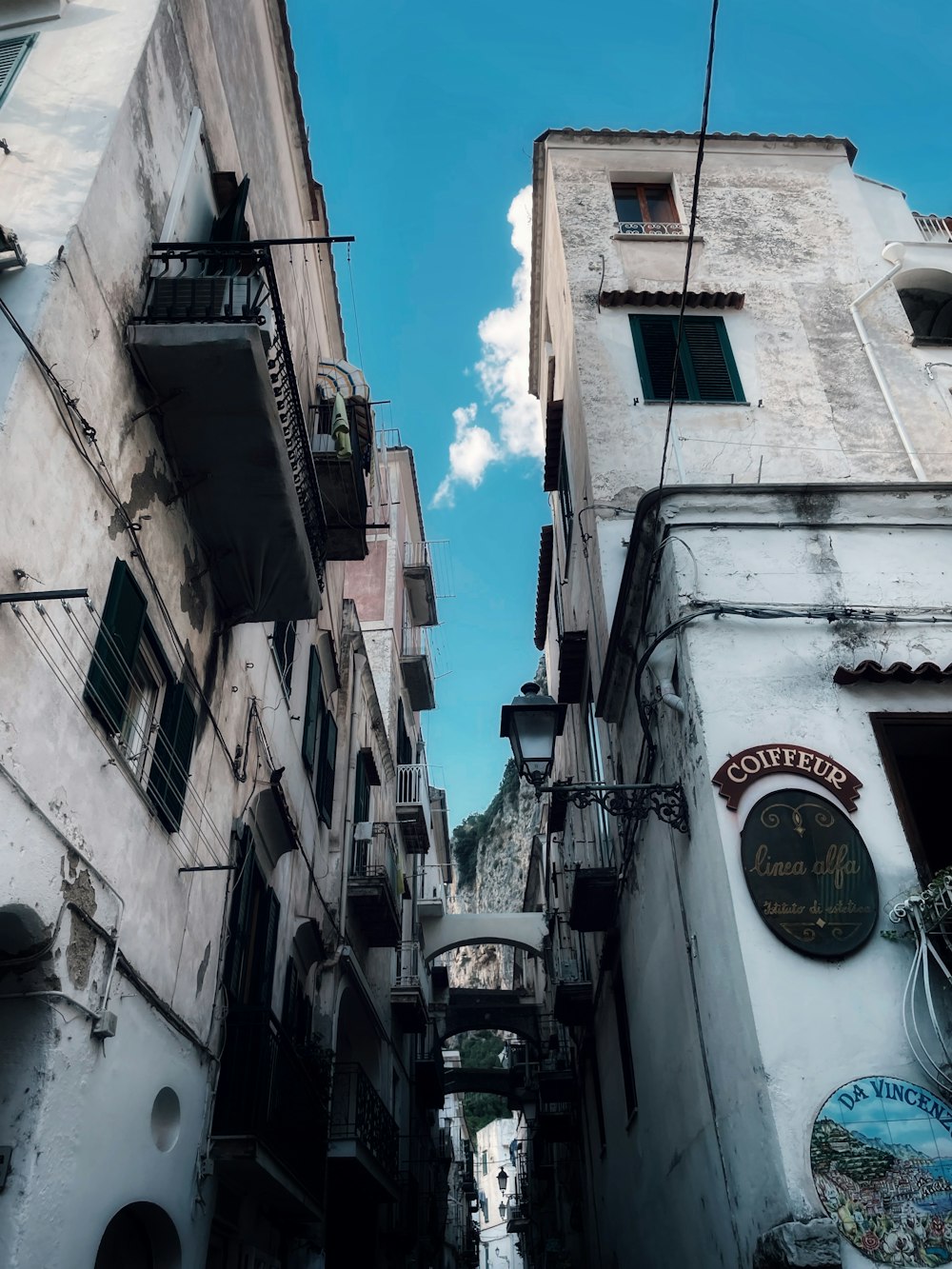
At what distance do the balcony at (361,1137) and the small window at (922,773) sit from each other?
27.0ft

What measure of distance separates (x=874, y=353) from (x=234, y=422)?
10440 mm

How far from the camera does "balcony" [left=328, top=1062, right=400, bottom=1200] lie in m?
12.7

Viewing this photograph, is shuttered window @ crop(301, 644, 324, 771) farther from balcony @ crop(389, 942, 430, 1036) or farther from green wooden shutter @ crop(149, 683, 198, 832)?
balcony @ crop(389, 942, 430, 1036)

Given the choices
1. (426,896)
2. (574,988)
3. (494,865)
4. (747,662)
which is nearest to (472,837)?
(494,865)

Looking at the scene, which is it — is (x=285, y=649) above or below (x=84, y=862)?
above

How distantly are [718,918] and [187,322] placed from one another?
5593 millimetres

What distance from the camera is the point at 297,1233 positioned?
11.5m

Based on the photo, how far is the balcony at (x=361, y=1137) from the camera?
12663 mm

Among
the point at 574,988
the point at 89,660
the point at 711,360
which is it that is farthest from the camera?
the point at 574,988

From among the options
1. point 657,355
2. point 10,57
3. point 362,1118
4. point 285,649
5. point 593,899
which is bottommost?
point 362,1118

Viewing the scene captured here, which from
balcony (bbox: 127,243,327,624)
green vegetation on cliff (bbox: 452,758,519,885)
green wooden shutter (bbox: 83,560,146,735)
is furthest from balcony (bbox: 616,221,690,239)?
green vegetation on cliff (bbox: 452,758,519,885)

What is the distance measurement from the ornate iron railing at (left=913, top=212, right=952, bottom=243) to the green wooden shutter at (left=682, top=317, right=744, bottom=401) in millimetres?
4899

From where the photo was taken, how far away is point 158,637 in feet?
24.2

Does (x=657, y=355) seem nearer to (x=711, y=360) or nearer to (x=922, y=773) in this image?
(x=711, y=360)
